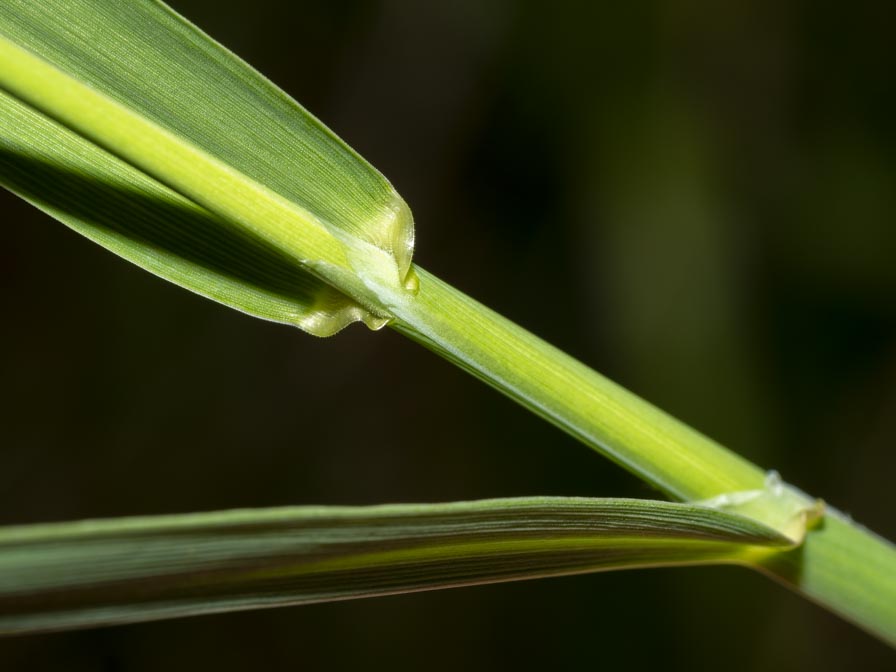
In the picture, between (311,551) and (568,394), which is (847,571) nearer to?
(568,394)

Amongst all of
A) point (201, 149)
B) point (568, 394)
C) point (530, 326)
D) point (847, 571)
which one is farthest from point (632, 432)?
point (530, 326)

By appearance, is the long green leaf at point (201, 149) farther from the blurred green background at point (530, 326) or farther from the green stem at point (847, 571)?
the blurred green background at point (530, 326)

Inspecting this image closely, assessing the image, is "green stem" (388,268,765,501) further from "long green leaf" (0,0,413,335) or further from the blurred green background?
the blurred green background

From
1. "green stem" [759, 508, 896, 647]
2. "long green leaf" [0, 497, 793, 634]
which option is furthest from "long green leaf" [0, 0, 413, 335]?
"green stem" [759, 508, 896, 647]

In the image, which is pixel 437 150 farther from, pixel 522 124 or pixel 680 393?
pixel 680 393

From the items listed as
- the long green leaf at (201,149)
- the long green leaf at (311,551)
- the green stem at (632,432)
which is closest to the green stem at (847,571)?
the green stem at (632,432)

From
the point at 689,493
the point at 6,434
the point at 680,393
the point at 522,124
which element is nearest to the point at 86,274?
the point at 6,434
